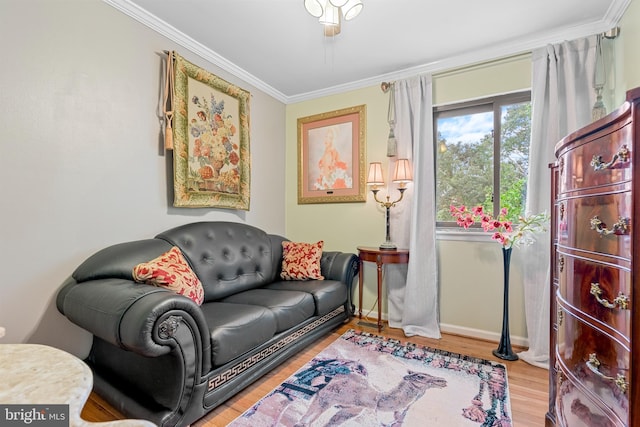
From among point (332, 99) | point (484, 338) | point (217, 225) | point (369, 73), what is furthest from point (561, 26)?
point (217, 225)

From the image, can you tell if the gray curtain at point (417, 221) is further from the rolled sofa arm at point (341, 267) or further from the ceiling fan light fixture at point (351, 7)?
the ceiling fan light fixture at point (351, 7)

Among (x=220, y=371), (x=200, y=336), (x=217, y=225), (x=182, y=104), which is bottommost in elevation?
(x=220, y=371)

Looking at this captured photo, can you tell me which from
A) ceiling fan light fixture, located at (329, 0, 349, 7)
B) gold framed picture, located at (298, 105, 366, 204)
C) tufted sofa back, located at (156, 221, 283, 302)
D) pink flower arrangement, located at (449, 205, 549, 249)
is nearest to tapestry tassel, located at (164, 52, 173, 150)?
tufted sofa back, located at (156, 221, 283, 302)

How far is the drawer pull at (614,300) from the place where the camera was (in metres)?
0.81

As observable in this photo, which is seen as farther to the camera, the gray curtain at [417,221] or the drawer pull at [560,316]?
the gray curtain at [417,221]

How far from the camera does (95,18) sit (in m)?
1.91

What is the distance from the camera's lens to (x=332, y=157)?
338cm

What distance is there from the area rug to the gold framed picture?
163 cm

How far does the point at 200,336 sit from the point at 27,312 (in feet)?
3.61

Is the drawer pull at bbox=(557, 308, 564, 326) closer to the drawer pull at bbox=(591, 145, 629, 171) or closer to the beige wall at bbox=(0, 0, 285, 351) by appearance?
the drawer pull at bbox=(591, 145, 629, 171)

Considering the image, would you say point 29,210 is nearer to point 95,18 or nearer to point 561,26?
point 95,18

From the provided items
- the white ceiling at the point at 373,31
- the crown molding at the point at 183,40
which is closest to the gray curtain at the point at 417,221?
the white ceiling at the point at 373,31

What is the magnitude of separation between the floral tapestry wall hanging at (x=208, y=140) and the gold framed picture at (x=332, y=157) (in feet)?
2.61

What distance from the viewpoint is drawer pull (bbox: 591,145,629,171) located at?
0.81 metres
